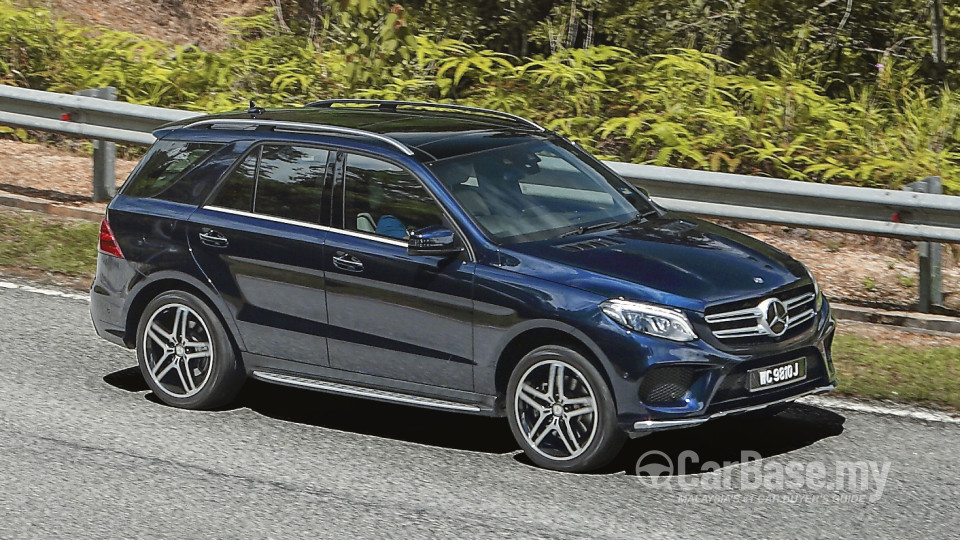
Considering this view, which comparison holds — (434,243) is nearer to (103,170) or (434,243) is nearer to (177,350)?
(177,350)

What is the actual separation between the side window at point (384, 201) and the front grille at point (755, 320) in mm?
1496

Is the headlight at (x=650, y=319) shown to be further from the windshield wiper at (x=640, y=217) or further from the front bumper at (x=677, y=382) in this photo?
the windshield wiper at (x=640, y=217)

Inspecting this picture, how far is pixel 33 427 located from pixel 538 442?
269 centimetres

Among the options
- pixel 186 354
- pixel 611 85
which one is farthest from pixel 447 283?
pixel 611 85

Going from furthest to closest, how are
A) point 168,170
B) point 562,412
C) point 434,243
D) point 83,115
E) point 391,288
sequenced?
point 83,115 → point 168,170 → point 391,288 → point 434,243 → point 562,412

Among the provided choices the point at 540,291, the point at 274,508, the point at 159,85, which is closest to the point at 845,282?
the point at 540,291

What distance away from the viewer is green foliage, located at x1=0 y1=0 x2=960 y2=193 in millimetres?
12109

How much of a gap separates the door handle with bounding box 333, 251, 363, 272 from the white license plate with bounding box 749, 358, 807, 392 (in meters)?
2.03

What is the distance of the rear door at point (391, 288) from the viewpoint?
6773 mm

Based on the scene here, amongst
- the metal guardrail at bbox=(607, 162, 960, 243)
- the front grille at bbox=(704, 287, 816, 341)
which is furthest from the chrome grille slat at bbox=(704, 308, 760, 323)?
the metal guardrail at bbox=(607, 162, 960, 243)

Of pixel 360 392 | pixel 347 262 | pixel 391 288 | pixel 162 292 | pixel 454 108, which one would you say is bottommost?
pixel 360 392

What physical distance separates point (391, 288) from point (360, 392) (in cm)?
63

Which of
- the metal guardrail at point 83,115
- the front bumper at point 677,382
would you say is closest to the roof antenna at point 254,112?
the front bumper at point 677,382

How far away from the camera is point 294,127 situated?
759cm
